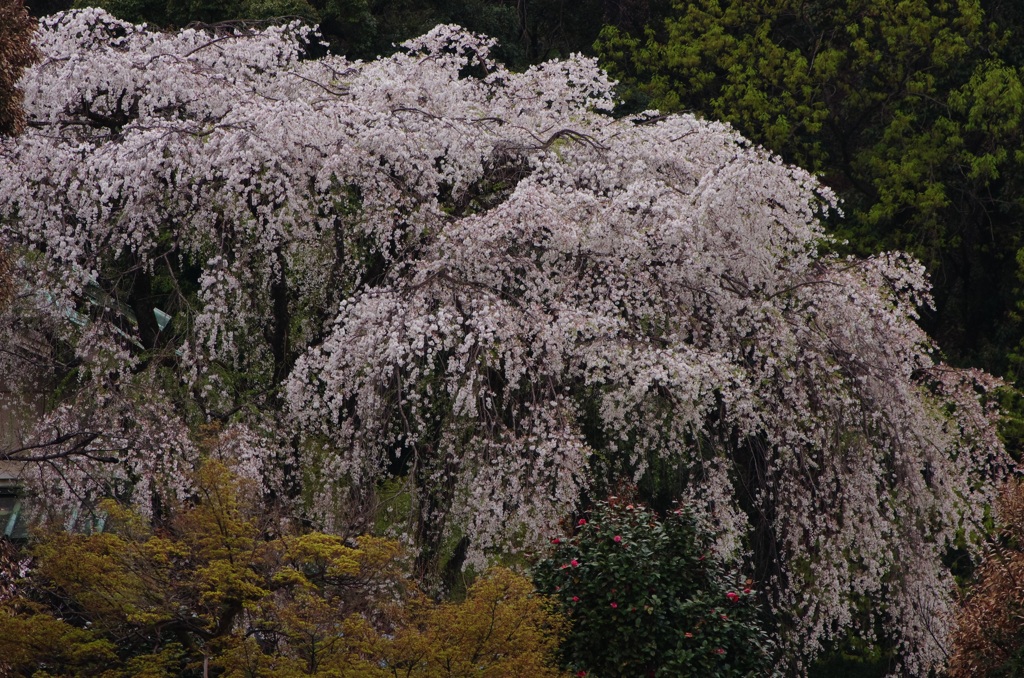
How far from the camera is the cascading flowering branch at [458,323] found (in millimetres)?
9859

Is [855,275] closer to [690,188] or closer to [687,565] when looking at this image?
[690,188]

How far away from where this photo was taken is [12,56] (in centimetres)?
812

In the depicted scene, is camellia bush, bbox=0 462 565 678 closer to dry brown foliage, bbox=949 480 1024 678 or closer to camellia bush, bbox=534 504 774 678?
camellia bush, bbox=534 504 774 678

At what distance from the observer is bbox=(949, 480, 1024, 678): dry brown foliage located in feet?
27.6

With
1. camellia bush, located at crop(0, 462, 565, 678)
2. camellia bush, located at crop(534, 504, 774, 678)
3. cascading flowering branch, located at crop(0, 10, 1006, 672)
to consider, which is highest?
cascading flowering branch, located at crop(0, 10, 1006, 672)

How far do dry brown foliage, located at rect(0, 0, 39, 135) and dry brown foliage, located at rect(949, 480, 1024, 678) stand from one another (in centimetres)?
728

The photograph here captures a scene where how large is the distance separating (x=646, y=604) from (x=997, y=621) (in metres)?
2.45

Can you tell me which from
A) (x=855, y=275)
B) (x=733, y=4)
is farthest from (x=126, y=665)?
(x=733, y=4)

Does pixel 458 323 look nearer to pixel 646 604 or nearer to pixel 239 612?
pixel 646 604

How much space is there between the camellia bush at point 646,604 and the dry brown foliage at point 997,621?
1.44 m

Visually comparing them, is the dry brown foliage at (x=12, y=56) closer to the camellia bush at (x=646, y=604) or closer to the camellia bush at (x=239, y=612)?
the camellia bush at (x=239, y=612)

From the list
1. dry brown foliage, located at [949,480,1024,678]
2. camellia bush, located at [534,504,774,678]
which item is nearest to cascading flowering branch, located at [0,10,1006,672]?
camellia bush, located at [534,504,774,678]

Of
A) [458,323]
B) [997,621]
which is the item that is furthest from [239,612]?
[997,621]

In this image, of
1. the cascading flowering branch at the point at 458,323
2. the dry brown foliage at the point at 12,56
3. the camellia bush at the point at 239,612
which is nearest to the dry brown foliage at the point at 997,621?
the cascading flowering branch at the point at 458,323
